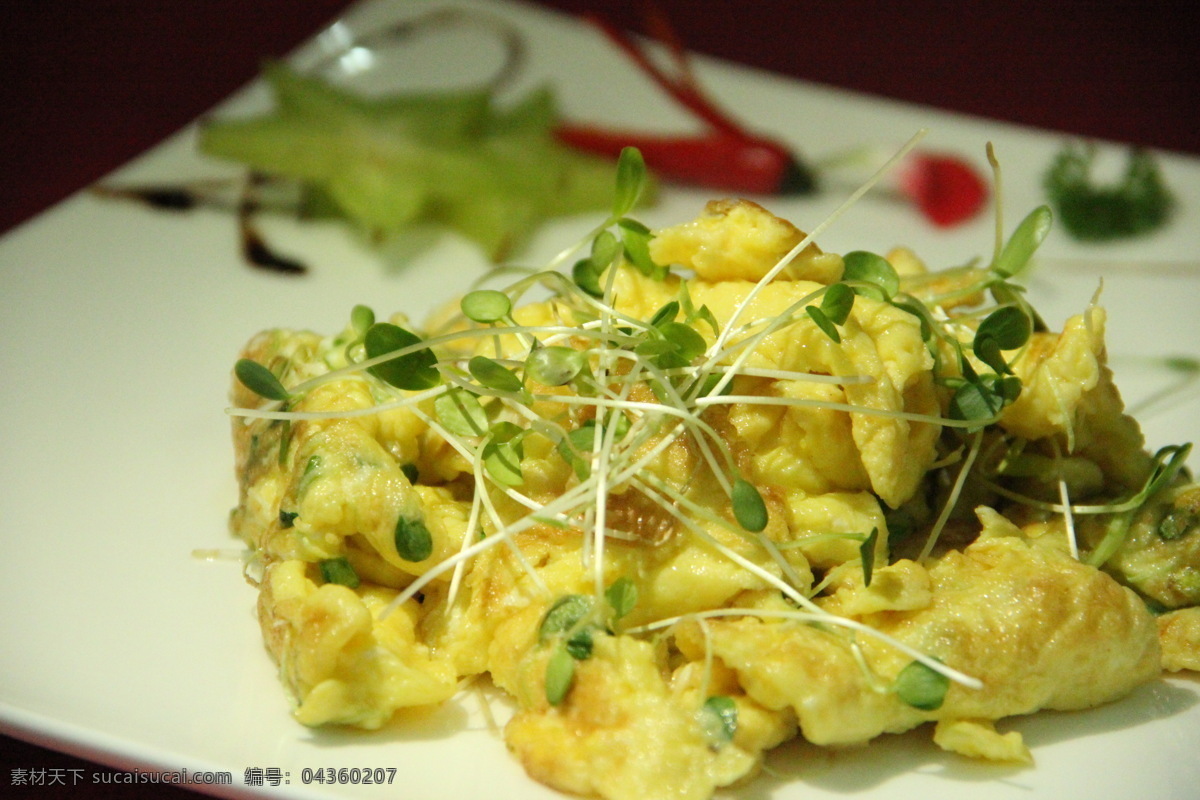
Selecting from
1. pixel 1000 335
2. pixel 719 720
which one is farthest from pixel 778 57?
pixel 719 720

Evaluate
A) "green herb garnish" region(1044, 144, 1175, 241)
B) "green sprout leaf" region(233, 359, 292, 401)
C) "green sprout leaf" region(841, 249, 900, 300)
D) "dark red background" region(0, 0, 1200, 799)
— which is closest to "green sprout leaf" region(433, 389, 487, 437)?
"green sprout leaf" region(233, 359, 292, 401)

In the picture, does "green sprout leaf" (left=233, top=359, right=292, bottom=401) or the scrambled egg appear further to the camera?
"green sprout leaf" (left=233, top=359, right=292, bottom=401)

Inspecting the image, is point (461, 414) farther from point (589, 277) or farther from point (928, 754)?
point (928, 754)

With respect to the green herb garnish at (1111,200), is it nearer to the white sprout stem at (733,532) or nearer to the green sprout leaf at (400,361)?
the white sprout stem at (733,532)

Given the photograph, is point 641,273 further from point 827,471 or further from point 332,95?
point 332,95

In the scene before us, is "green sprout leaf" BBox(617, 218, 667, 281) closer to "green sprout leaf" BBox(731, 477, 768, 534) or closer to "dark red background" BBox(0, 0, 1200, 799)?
"green sprout leaf" BBox(731, 477, 768, 534)

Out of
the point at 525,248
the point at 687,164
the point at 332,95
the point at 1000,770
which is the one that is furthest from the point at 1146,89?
the point at 1000,770
